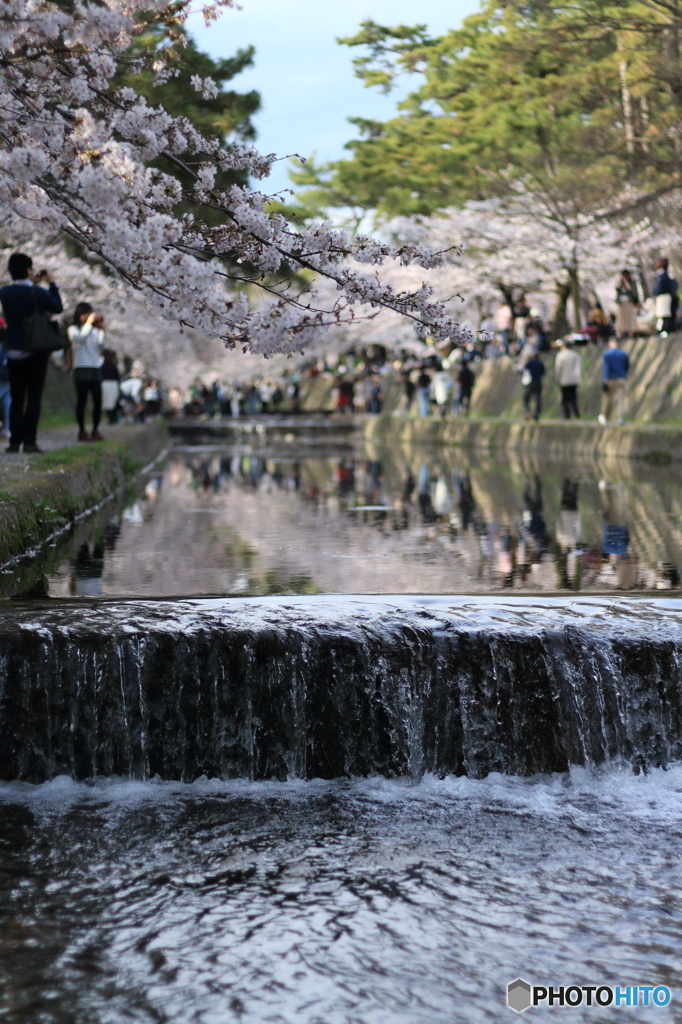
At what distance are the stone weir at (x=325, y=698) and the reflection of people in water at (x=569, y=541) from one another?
159cm

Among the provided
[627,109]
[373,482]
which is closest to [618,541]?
[373,482]

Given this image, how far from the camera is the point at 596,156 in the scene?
21.8m

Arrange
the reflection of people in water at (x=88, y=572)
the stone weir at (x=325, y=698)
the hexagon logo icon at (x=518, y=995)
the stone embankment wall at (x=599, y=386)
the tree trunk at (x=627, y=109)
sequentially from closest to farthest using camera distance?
the hexagon logo icon at (x=518, y=995)
the stone weir at (x=325, y=698)
the reflection of people in water at (x=88, y=572)
the stone embankment wall at (x=599, y=386)
the tree trunk at (x=627, y=109)

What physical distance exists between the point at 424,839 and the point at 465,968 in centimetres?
99

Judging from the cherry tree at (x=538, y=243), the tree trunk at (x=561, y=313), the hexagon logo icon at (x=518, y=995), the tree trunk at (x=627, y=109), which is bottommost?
the hexagon logo icon at (x=518, y=995)

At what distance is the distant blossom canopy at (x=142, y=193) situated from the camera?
4.93 m

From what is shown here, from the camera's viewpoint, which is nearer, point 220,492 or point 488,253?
point 220,492

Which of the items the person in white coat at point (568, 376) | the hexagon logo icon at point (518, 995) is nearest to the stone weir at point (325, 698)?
the hexagon logo icon at point (518, 995)

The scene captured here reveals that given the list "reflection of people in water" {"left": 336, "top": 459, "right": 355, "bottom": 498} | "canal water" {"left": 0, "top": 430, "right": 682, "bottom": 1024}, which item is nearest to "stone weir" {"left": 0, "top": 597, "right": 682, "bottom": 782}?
"canal water" {"left": 0, "top": 430, "right": 682, "bottom": 1024}

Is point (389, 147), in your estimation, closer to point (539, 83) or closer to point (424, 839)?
point (539, 83)

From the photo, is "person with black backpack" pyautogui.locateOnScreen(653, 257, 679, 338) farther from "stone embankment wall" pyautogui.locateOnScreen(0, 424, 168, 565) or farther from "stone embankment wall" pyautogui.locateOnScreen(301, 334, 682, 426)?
"stone embankment wall" pyautogui.locateOnScreen(0, 424, 168, 565)

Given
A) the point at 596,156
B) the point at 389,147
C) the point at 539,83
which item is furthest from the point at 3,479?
the point at 389,147

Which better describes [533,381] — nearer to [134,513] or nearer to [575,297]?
[575,297]

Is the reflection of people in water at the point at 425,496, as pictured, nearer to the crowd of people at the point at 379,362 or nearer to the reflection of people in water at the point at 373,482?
the reflection of people in water at the point at 373,482
